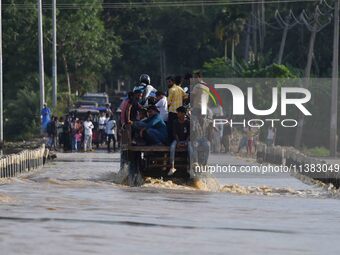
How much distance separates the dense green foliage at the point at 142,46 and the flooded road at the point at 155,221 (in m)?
36.5

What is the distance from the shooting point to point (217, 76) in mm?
72875

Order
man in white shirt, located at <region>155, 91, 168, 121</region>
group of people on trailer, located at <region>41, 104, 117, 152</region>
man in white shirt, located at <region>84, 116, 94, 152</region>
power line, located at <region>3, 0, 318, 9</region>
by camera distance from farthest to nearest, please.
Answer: power line, located at <region>3, 0, 318, 9</region>
man in white shirt, located at <region>84, 116, 94, 152</region>
group of people on trailer, located at <region>41, 104, 117, 152</region>
man in white shirt, located at <region>155, 91, 168, 121</region>

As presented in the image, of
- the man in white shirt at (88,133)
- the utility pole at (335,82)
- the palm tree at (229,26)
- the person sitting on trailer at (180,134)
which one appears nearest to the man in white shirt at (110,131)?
the man in white shirt at (88,133)

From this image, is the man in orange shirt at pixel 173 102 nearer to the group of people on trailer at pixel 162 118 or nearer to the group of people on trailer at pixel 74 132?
the group of people on trailer at pixel 162 118

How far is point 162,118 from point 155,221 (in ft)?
28.6

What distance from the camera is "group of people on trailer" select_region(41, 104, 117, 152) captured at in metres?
47.4

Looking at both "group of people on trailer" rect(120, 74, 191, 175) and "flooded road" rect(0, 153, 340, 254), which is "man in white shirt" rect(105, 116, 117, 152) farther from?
"flooded road" rect(0, 153, 340, 254)

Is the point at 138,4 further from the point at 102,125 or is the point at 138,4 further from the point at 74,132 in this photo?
the point at 74,132

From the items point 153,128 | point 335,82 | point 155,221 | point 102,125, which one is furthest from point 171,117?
point 335,82

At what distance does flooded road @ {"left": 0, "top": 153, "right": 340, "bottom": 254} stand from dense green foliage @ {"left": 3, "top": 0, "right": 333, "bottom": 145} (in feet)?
120

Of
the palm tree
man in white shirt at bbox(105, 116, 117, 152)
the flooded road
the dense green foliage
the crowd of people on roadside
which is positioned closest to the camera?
the flooded road

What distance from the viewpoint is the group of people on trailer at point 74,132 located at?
155 ft

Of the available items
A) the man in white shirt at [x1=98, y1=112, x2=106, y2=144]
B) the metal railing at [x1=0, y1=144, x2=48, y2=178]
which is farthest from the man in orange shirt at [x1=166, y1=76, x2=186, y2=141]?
the man in white shirt at [x1=98, y1=112, x2=106, y2=144]

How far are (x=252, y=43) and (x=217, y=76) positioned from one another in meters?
20.4
